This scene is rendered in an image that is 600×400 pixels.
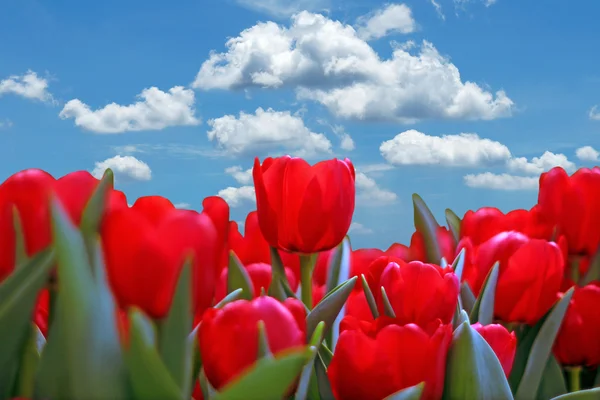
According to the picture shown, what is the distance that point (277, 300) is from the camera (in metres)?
0.79

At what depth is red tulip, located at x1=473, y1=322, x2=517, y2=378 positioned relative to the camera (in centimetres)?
85

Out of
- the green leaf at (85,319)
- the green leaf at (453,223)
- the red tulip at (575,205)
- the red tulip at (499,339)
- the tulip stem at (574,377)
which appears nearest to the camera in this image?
the green leaf at (85,319)

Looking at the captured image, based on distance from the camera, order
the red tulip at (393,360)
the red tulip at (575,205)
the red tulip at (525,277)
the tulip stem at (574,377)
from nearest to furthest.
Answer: the red tulip at (393,360), the red tulip at (525,277), the tulip stem at (574,377), the red tulip at (575,205)

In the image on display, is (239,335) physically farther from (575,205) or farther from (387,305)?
(575,205)

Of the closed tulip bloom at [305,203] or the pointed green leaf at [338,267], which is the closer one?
the closed tulip bloom at [305,203]

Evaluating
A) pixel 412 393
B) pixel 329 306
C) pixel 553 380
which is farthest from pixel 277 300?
pixel 553 380

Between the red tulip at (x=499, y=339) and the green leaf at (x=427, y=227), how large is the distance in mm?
545

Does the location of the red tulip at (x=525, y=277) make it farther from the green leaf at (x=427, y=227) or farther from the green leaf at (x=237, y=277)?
the green leaf at (x=237, y=277)

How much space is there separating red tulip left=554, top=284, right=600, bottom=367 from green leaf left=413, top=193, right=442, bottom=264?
310mm

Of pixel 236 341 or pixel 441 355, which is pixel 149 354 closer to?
pixel 236 341

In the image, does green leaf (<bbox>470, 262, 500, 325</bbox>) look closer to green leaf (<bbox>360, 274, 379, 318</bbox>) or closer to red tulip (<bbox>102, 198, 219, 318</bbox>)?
green leaf (<bbox>360, 274, 379, 318</bbox>)

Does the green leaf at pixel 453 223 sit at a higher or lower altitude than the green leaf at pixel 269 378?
higher

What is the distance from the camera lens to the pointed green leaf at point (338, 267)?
1.17 meters

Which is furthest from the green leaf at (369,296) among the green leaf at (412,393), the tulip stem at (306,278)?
the green leaf at (412,393)
